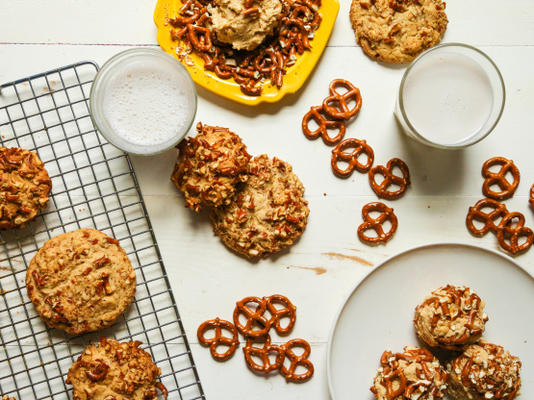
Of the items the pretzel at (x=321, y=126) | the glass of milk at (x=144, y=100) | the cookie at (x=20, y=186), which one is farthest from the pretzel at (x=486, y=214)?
the cookie at (x=20, y=186)

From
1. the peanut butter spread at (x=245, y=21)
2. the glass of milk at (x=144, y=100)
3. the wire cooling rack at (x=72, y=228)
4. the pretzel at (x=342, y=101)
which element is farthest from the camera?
the pretzel at (x=342, y=101)

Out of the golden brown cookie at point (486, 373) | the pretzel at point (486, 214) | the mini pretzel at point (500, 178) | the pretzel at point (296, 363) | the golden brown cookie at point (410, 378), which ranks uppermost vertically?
the mini pretzel at point (500, 178)

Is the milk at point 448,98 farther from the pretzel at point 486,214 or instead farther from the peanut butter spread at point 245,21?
the peanut butter spread at point 245,21

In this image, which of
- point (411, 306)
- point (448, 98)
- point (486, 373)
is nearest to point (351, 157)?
point (448, 98)

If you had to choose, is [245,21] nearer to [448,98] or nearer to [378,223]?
[448,98]

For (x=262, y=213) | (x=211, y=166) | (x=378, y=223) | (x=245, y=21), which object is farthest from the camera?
(x=378, y=223)

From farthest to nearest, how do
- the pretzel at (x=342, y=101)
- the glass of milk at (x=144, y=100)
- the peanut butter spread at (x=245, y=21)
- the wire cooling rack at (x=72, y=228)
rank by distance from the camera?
the pretzel at (x=342, y=101)
the wire cooling rack at (x=72, y=228)
the peanut butter spread at (x=245, y=21)
the glass of milk at (x=144, y=100)
